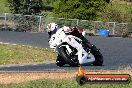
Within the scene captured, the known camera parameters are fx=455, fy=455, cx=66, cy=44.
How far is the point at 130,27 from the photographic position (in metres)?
46.2

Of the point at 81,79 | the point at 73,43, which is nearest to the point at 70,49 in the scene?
the point at 73,43

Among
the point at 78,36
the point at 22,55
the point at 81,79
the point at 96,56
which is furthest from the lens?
the point at 22,55

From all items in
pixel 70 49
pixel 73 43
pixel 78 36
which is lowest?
pixel 70 49

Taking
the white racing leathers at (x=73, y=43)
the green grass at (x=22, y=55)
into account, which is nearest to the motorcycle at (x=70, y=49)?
the white racing leathers at (x=73, y=43)

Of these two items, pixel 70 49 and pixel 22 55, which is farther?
pixel 22 55

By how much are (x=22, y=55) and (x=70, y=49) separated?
60.8 feet

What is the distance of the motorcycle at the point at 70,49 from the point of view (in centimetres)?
827

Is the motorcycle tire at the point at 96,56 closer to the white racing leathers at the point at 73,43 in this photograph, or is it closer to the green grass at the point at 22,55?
the white racing leathers at the point at 73,43

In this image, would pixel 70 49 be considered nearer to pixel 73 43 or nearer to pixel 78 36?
pixel 73 43

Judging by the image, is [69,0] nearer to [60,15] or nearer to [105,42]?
[60,15]

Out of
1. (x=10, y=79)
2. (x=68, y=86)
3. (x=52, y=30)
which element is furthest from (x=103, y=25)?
(x=52, y=30)

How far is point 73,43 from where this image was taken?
9.02m

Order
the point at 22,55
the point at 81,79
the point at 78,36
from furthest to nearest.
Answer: the point at 22,55
the point at 78,36
the point at 81,79

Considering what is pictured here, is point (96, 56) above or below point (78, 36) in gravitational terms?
below
